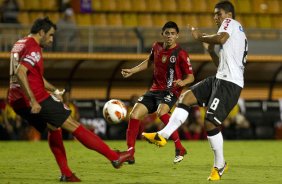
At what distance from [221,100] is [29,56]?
7.45ft

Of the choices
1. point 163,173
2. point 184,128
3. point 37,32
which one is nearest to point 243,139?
point 184,128

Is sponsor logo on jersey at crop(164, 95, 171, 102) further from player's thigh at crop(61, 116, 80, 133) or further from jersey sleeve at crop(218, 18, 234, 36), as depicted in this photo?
player's thigh at crop(61, 116, 80, 133)

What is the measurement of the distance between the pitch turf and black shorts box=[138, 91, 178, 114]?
845 mm

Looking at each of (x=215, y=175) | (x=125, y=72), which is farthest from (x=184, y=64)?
(x=215, y=175)

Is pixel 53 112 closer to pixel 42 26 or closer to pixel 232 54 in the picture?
pixel 42 26

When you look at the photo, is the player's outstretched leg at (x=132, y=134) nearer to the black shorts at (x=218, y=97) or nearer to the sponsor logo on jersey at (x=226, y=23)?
the black shorts at (x=218, y=97)

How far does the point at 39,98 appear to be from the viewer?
30.1ft

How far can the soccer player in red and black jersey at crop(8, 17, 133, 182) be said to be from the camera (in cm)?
907

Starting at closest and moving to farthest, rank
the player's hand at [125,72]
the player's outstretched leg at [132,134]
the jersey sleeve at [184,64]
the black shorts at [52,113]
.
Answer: the black shorts at [52,113] → the player's hand at [125,72] → the player's outstretched leg at [132,134] → the jersey sleeve at [184,64]

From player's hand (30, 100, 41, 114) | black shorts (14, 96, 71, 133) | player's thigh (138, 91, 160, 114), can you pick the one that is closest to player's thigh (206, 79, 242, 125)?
black shorts (14, 96, 71, 133)

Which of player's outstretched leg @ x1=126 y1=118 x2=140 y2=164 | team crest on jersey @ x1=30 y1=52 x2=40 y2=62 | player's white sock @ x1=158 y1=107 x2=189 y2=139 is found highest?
team crest on jersey @ x1=30 y1=52 x2=40 y2=62

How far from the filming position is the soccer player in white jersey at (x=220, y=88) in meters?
9.79

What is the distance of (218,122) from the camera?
979cm

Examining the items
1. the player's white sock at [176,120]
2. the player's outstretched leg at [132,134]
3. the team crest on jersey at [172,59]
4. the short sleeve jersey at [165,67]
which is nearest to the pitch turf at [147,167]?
the player's outstretched leg at [132,134]
